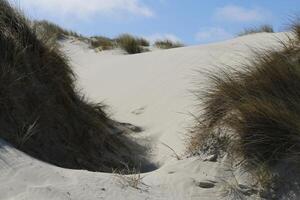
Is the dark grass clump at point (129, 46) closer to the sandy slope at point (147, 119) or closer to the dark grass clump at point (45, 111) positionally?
the sandy slope at point (147, 119)

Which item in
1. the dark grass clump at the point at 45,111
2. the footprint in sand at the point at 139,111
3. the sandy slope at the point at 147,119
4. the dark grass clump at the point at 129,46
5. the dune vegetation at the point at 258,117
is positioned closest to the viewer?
the sandy slope at the point at 147,119

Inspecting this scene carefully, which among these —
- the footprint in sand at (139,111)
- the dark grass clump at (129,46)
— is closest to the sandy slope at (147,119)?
the footprint in sand at (139,111)

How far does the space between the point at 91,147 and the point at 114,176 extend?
199 centimetres

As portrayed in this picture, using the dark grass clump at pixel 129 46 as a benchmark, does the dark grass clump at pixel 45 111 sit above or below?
below

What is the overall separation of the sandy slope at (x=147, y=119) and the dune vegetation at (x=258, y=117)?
0.28 m

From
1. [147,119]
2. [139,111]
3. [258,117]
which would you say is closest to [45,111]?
[258,117]

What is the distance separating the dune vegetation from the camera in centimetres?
437

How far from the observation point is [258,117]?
4492 millimetres

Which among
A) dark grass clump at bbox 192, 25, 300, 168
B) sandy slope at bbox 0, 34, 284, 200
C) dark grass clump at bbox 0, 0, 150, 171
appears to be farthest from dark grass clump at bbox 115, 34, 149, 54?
dark grass clump at bbox 192, 25, 300, 168

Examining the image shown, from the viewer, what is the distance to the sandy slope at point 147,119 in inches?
158

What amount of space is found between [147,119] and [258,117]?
3926mm

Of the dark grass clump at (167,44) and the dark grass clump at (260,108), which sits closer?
the dark grass clump at (260,108)

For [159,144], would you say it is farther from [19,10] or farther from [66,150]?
[19,10]

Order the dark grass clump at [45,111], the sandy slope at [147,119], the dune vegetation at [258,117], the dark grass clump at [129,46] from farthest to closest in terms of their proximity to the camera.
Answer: the dark grass clump at [129,46] < the dark grass clump at [45,111] < the dune vegetation at [258,117] < the sandy slope at [147,119]
